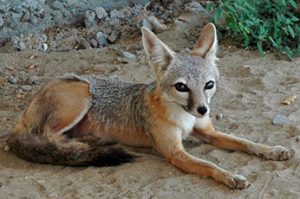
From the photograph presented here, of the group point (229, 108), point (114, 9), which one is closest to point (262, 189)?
point (229, 108)

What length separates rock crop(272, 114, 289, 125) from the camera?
4633 mm

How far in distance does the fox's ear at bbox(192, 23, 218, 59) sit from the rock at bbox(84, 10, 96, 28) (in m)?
2.39

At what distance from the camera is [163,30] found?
6445 millimetres

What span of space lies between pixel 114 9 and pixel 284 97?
2.42m

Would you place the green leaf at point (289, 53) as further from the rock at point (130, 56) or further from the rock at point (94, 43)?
the rock at point (94, 43)

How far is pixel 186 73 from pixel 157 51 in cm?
24

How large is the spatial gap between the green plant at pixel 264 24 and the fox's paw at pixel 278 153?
1.89 metres

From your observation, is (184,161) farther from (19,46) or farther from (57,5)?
(57,5)

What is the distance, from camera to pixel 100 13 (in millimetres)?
6676

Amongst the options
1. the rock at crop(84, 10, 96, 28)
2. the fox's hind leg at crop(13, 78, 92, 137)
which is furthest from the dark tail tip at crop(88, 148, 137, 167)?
the rock at crop(84, 10, 96, 28)

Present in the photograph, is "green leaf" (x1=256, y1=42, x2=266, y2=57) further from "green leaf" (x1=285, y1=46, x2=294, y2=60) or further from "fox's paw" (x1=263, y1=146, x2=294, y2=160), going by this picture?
"fox's paw" (x1=263, y1=146, x2=294, y2=160)

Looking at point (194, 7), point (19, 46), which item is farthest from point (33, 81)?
point (194, 7)

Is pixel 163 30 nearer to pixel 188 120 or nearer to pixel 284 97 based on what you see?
pixel 284 97

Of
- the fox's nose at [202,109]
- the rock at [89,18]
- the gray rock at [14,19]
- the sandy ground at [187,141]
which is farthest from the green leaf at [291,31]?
the gray rock at [14,19]
